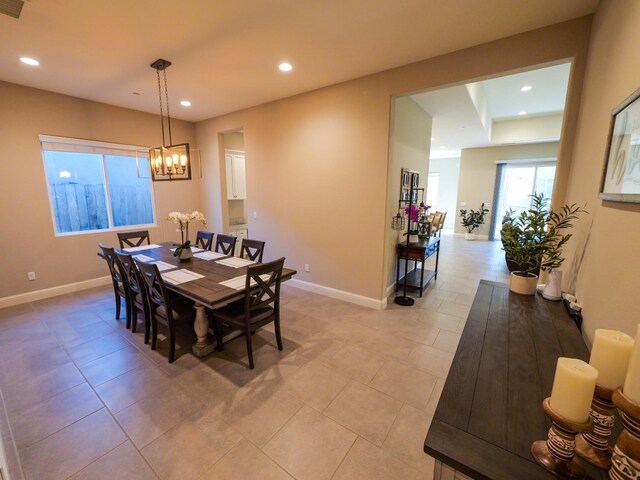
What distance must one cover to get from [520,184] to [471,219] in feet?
5.52

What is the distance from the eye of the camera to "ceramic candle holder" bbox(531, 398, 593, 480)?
738mm

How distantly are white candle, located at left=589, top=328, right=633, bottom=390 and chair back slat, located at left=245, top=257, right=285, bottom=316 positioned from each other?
204cm

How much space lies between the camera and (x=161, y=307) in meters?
2.69

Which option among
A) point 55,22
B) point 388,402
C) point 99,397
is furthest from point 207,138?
point 388,402

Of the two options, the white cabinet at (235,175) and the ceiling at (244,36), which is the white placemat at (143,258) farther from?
the white cabinet at (235,175)

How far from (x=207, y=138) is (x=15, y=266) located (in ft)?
11.9

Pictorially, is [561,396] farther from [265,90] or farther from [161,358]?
[265,90]

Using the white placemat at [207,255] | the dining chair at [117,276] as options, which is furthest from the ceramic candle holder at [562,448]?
the dining chair at [117,276]

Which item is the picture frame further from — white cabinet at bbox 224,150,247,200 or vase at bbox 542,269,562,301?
white cabinet at bbox 224,150,247,200

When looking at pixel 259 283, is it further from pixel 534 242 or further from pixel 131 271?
pixel 534 242

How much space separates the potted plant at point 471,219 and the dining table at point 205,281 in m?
7.96

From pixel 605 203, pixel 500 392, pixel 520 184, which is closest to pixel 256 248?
pixel 500 392

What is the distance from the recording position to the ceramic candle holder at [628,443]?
24.0 inches

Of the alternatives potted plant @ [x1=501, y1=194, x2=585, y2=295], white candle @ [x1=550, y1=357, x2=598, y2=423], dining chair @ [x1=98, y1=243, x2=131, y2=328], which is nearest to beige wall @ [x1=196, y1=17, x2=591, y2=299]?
potted plant @ [x1=501, y1=194, x2=585, y2=295]
